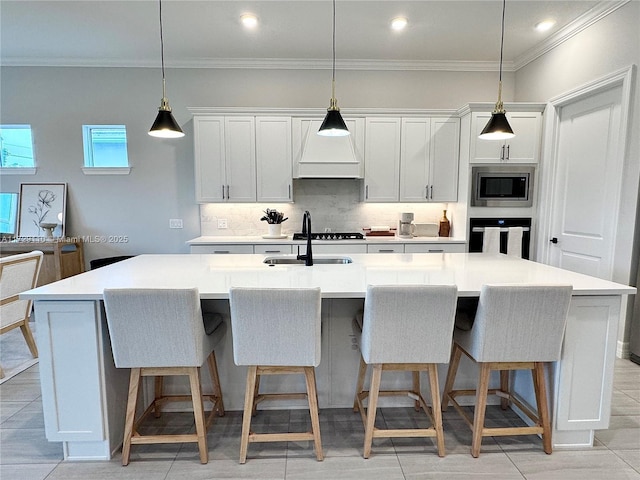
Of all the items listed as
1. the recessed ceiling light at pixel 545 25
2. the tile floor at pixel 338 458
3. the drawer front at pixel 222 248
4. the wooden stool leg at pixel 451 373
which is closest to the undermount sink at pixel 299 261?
the wooden stool leg at pixel 451 373

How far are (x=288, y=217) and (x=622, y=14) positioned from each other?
12.1 ft

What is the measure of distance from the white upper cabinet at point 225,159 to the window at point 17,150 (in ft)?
7.21

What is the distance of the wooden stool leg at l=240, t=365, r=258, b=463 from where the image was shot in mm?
1771

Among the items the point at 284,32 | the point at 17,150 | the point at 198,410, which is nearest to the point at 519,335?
the point at 198,410

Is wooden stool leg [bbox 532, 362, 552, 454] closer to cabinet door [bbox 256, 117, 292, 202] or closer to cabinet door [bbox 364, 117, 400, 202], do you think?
cabinet door [bbox 364, 117, 400, 202]

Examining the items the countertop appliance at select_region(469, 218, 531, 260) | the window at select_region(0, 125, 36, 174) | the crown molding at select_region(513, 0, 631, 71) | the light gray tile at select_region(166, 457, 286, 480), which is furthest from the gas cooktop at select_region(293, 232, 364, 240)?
the window at select_region(0, 125, 36, 174)

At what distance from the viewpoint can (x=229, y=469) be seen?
1.79 metres

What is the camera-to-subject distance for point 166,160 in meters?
4.45

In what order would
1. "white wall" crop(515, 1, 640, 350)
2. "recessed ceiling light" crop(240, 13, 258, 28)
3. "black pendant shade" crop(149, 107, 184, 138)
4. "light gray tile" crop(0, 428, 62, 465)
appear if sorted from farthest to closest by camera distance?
"recessed ceiling light" crop(240, 13, 258, 28), "white wall" crop(515, 1, 640, 350), "black pendant shade" crop(149, 107, 184, 138), "light gray tile" crop(0, 428, 62, 465)

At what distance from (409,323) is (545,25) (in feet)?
11.6

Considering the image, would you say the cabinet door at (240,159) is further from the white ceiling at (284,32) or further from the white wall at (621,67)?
the white wall at (621,67)

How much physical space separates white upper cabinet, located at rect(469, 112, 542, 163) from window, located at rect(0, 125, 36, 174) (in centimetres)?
531

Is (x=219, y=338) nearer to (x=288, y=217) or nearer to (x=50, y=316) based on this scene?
(x=50, y=316)

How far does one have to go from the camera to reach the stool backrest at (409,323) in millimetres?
1651
